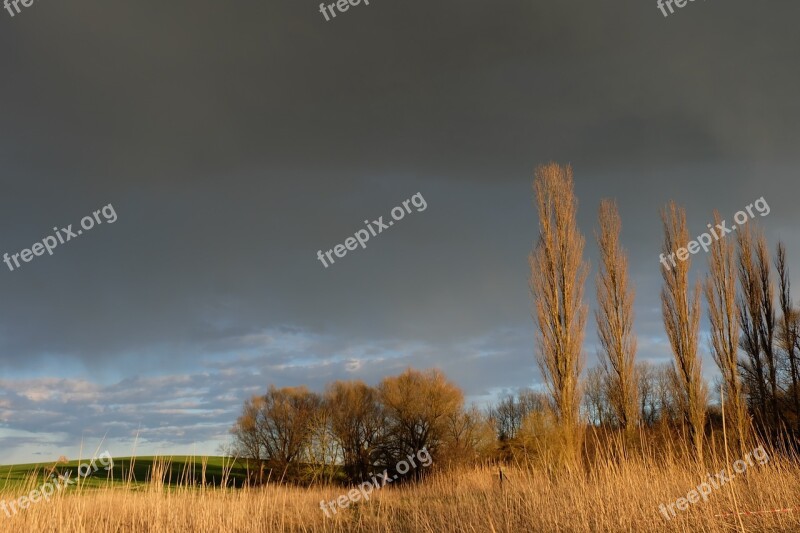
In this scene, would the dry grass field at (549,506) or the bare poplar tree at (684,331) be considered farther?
the bare poplar tree at (684,331)

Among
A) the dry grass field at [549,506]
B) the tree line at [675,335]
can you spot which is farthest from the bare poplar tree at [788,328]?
the dry grass field at [549,506]

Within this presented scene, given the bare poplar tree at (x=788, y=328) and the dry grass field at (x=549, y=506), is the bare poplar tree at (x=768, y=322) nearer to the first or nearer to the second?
the bare poplar tree at (x=788, y=328)

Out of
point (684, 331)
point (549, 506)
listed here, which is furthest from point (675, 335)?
point (549, 506)

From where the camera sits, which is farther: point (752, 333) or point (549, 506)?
point (752, 333)

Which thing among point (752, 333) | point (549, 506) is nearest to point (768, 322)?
point (752, 333)

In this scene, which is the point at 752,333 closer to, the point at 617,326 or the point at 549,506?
the point at 617,326

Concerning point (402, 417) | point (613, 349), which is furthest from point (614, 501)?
point (402, 417)

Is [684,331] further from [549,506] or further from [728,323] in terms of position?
[549,506]

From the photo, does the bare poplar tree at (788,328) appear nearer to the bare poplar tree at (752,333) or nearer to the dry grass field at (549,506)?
Result: the bare poplar tree at (752,333)

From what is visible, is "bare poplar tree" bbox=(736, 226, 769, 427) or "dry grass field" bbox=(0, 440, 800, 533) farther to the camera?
"bare poplar tree" bbox=(736, 226, 769, 427)

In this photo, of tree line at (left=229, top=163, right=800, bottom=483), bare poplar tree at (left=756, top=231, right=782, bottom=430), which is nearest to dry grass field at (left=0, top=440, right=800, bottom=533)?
tree line at (left=229, top=163, right=800, bottom=483)

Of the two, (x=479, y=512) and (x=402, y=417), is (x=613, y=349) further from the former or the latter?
(x=402, y=417)

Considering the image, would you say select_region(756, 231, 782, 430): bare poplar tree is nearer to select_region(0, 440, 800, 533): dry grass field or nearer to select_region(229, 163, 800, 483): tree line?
select_region(229, 163, 800, 483): tree line

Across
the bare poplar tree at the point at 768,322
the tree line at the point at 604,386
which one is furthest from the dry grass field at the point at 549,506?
the bare poplar tree at the point at 768,322
